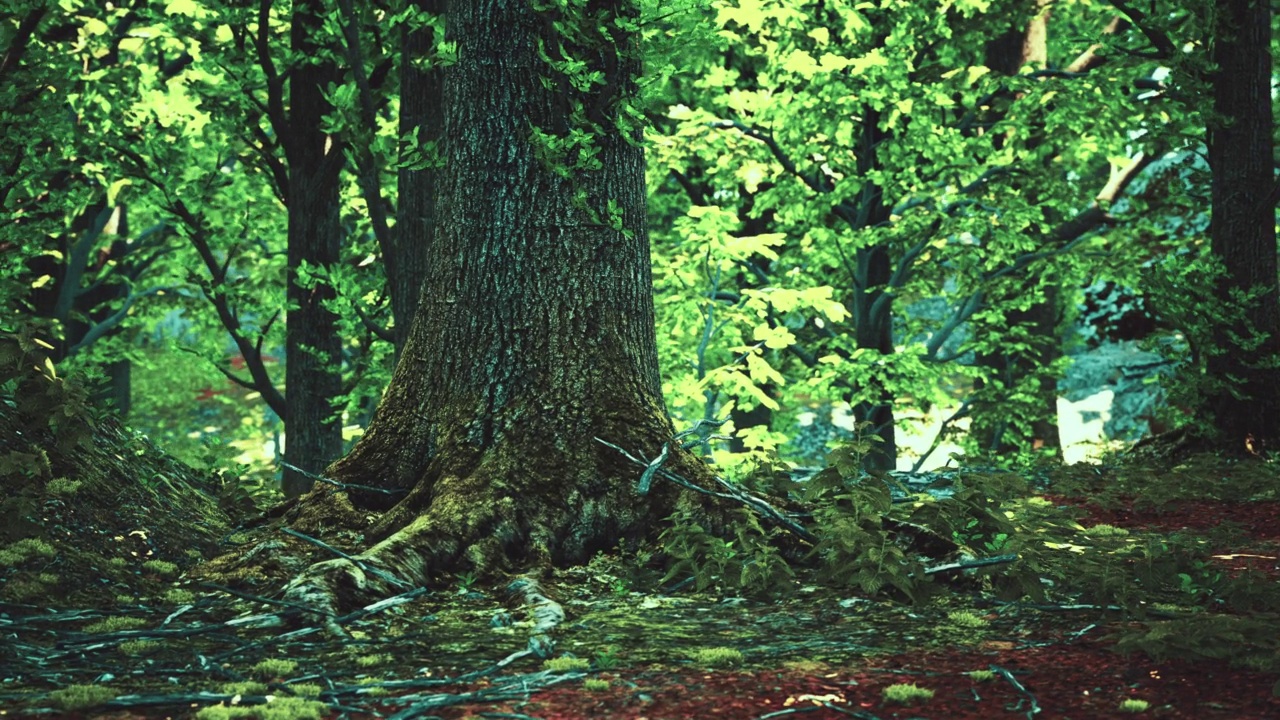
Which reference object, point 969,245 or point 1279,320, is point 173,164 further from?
point 1279,320

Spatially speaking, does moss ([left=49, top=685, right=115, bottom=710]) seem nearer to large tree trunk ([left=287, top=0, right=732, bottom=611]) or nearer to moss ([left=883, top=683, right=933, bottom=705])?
large tree trunk ([left=287, top=0, right=732, bottom=611])

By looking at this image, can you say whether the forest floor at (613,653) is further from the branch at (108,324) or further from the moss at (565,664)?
the branch at (108,324)

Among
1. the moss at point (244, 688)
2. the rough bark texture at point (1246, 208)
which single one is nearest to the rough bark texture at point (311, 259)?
the moss at point (244, 688)

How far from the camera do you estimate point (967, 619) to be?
15.7 ft

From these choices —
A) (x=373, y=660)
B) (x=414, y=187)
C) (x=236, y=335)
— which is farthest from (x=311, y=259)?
(x=373, y=660)

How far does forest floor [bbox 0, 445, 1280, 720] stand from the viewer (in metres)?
3.66

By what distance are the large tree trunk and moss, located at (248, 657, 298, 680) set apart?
164 cm

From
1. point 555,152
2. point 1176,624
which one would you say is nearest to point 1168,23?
point 555,152

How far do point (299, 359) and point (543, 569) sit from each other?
7.02m

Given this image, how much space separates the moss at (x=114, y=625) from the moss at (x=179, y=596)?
0.35 meters

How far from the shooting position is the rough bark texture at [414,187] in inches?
346

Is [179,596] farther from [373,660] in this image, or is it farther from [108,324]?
[108,324]

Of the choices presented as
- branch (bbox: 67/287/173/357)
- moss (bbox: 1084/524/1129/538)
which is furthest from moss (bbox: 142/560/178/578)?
branch (bbox: 67/287/173/357)

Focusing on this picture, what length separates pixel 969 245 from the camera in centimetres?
1397
